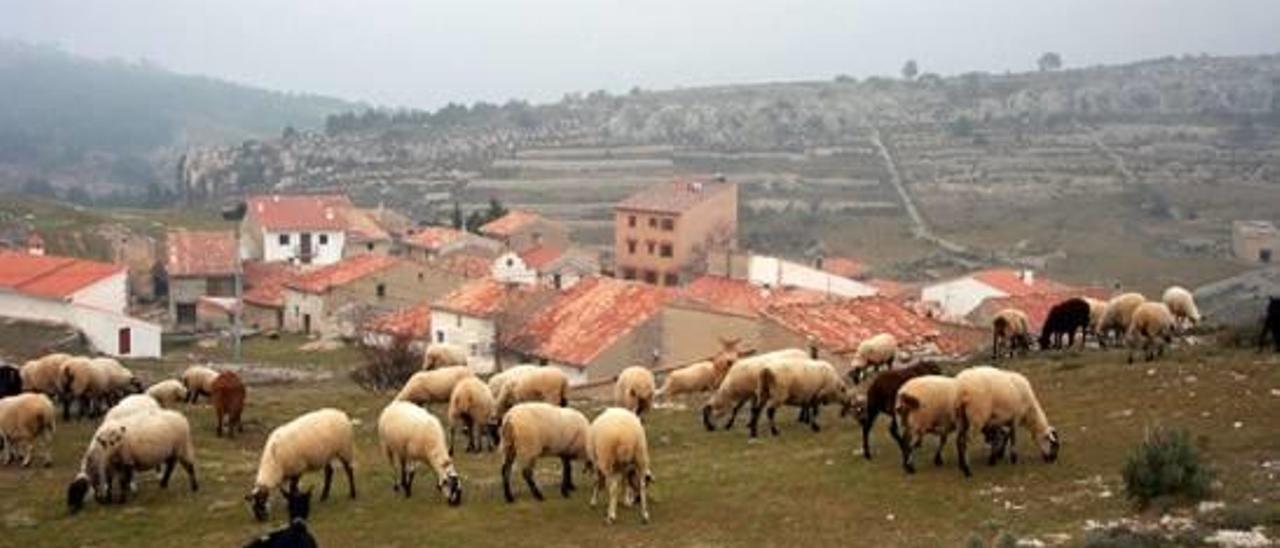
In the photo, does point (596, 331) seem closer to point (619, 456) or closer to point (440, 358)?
point (440, 358)

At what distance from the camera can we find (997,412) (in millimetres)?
22219

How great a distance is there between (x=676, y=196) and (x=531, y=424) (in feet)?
241

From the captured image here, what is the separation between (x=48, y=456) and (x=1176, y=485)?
67.8 feet

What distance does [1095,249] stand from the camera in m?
120

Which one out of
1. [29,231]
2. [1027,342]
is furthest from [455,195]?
[1027,342]

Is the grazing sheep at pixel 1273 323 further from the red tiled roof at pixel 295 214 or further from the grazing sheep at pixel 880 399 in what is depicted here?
the red tiled roof at pixel 295 214

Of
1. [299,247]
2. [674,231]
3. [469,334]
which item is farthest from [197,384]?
[299,247]

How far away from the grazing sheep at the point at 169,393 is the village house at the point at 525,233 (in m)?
63.5

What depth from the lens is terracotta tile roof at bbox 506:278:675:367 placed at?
1955 inches

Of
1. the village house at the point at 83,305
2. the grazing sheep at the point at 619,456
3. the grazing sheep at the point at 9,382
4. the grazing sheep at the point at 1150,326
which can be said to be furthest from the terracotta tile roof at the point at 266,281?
the grazing sheep at the point at 619,456

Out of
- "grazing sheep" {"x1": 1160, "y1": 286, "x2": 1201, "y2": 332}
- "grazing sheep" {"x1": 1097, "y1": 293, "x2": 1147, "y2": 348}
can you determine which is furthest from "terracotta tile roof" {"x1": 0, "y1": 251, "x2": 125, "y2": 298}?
"grazing sheep" {"x1": 1160, "y1": 286, "x2": 1201, "y2": 332}

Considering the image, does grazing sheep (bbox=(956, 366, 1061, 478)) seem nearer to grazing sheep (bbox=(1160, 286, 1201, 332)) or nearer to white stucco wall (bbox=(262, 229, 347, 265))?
grazing sheep (bbox=(1160, 286, 1201, 332))

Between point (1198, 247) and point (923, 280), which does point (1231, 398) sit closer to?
point (923, 280)

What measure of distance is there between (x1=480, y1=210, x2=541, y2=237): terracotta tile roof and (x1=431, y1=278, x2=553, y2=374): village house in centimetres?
4124
